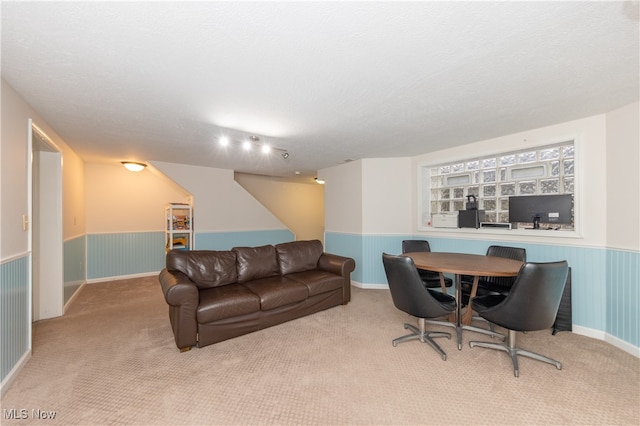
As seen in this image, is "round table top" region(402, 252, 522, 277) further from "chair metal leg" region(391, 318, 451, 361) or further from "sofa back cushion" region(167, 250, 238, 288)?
"sofa back cushion" region(167, 250, 238, 288)

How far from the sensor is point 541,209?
3.02m

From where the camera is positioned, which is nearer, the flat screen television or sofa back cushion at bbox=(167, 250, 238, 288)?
the flat screen television

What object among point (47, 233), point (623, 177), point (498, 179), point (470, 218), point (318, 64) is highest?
point (318, 64)

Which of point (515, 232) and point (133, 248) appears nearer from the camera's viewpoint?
point (515, 232)

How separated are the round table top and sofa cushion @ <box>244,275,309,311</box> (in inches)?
56.3

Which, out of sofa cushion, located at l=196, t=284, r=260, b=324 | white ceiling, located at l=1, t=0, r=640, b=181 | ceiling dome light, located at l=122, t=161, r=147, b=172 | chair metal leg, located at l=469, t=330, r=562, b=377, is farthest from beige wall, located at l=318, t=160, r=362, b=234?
ceiling dome light, located at l=122, t=161, r=147, b=172

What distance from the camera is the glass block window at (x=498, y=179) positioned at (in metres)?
3.09

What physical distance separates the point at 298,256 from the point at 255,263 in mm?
667

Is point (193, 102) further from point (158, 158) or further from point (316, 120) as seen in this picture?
point (158, 158)

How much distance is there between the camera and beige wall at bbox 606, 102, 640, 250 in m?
2.37

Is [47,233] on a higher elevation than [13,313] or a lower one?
higher

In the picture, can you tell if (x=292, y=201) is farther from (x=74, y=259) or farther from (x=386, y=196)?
(x=74, y=259)

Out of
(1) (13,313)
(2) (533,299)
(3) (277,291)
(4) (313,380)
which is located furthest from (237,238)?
(2) (533,299)

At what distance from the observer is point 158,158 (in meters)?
4.52
